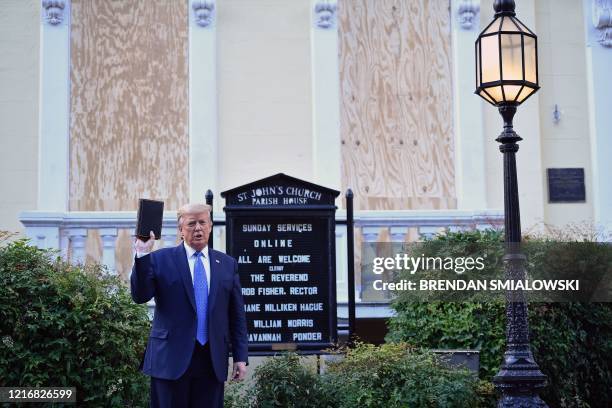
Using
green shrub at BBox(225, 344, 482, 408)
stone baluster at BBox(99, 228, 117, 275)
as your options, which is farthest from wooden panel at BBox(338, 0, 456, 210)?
green shrub at BBox(225, 344, 482, 408)

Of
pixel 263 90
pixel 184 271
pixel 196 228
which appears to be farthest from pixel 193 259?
pixel 263 90

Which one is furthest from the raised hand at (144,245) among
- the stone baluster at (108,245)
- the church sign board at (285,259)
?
the stone baluster at (108,245)

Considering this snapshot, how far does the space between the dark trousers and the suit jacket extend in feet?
0.22

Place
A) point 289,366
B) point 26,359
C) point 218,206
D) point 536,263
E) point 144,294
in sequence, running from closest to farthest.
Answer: point 144,294 < point 26,359 < point 289,366 < point 536,263 < point 218,206

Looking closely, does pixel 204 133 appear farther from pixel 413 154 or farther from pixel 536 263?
pixel 536 263

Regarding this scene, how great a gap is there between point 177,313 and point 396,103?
7.03 metres

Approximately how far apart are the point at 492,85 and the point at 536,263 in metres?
2.11

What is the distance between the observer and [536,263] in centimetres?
909

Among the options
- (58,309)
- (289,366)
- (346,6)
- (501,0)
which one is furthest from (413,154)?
(58,309)

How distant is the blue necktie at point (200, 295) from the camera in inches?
246

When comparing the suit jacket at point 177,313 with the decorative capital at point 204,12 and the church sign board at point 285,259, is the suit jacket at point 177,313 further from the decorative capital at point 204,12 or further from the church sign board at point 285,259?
the decorative capital at point 204,12

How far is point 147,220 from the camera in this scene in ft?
20.4

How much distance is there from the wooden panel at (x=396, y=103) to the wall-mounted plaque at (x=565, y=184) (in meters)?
1.33

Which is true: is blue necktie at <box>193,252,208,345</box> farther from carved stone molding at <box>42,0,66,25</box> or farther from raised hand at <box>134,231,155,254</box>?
carved stone molding at <box>42,0,66,25</box>
